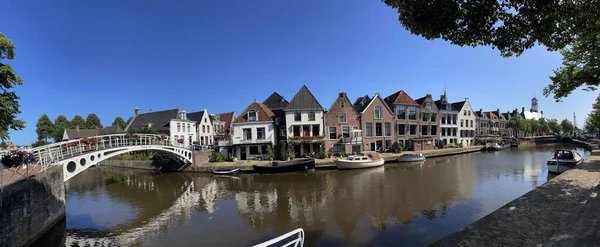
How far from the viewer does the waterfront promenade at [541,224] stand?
211 inches

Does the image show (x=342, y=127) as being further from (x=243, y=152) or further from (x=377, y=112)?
(x=243, y=152)

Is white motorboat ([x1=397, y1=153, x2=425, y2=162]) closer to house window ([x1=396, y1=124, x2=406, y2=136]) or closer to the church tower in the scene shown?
house window ([x1=396, y1=124, x2=406, y2=136])

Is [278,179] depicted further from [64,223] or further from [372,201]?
[64,223]

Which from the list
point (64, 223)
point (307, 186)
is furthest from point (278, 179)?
point (64, 223)

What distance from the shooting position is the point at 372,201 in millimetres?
15023

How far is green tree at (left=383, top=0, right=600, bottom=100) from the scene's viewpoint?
588 cm

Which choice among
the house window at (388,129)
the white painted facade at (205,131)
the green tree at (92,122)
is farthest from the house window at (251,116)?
the green tree at (92,122)

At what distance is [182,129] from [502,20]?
45.8m

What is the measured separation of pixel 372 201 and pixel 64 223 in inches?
706

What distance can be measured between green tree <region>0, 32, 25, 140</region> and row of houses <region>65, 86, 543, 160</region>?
838 inches

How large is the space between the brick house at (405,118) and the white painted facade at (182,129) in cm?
3470

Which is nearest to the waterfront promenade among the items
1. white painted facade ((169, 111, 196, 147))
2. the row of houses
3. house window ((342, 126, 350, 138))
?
the row of houses

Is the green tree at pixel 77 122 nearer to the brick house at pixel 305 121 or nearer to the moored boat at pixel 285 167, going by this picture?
the brick house at pixel 305 121

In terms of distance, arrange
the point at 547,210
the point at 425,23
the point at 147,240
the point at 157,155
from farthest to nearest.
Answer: the point at 157,155 → the point at 147,240 → the point at 547,210 → the point at 425,23
